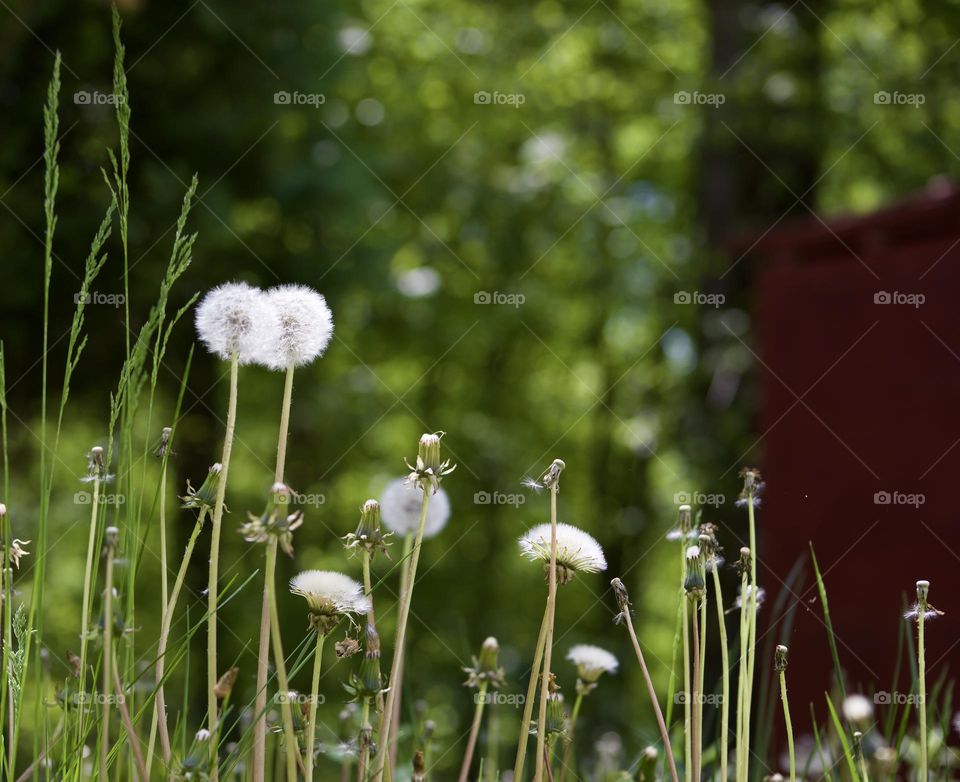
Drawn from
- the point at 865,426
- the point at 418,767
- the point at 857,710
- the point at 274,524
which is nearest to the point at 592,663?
the point at 418,767

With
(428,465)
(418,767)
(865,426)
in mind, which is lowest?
(418,767)

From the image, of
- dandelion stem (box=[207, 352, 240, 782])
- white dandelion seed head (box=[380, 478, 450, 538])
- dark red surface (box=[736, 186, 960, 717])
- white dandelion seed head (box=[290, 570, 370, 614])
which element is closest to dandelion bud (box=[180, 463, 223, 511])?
dandelion stem (box=[207, 352, 240, 782])

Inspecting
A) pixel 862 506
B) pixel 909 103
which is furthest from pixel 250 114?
pixel 909 103

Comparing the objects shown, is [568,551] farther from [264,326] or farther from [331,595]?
[264,326]

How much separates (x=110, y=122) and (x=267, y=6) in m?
1.34

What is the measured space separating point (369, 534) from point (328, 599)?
9cm

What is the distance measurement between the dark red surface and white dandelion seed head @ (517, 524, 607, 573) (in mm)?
3647

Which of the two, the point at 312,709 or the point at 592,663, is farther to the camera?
the point at 592,663

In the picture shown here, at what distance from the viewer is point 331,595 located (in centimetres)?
119

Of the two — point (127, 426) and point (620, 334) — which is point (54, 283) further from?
point (620, 334)

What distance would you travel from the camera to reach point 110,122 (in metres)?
7.40

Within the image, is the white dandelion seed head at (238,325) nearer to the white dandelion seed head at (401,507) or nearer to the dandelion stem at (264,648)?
the dandelion stem at (264,648)

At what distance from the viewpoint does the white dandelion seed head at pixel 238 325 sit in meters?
1.27

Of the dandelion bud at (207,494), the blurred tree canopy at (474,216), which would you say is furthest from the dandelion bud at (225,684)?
the blurred tree canopy at (474,216)
